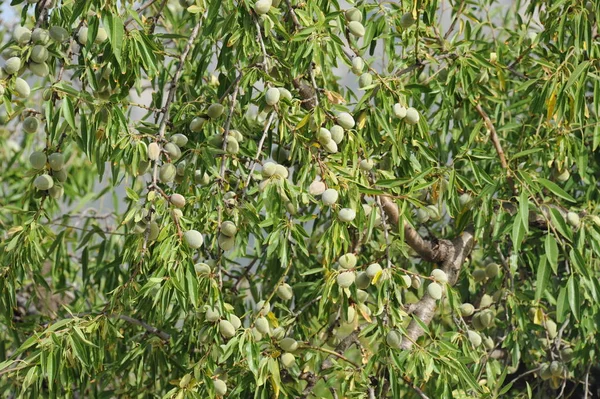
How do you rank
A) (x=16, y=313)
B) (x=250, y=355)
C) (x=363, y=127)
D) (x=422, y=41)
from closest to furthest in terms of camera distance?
(x=250, y=355)
(x=363, y=127)
(x=422, y=41)
(x=16, y=313)

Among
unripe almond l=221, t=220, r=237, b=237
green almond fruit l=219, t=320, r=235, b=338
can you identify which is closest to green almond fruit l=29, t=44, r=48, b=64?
unripe almond l=221, t=220, r=237, b=237

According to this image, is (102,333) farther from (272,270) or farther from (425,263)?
(425,263)

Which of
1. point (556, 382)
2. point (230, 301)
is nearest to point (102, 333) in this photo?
point (230, 301)

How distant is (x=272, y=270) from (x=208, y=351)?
0.52 m

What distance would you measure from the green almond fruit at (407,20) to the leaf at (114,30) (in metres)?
0.55

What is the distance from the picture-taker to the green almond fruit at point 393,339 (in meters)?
1.34

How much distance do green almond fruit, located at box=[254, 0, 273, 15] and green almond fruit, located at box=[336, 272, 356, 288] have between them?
0.40 m

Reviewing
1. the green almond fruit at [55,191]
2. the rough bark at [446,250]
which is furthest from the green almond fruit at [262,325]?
the rough bark at [446,250]

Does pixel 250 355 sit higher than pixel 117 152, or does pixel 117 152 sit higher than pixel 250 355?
pixel 117 152

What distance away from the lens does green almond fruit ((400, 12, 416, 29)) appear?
158 centimetres

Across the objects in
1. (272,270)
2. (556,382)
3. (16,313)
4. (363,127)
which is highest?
(363,127)

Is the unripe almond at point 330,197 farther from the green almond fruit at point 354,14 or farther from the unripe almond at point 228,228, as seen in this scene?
the green almond fruit at point 354,14

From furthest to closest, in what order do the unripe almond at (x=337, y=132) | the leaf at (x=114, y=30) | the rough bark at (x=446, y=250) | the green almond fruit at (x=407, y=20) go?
the rough bark at (x=446, y=250), the green almond fruit at (x=407, y=20), the unripe almond at (x=337, y=132), the leaf at (x=114, y=30)

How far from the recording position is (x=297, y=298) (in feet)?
6.10
